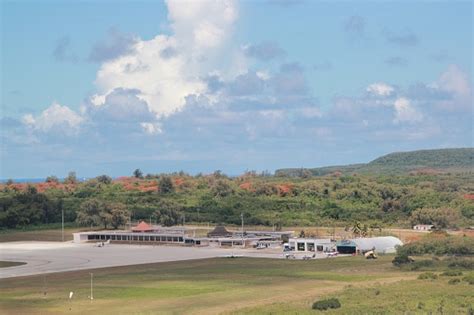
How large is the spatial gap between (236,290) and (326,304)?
50.7 feet

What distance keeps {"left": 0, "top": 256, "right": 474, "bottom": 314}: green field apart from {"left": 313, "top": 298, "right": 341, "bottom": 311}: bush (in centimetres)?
73

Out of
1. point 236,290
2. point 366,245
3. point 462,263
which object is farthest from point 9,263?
point 462,263

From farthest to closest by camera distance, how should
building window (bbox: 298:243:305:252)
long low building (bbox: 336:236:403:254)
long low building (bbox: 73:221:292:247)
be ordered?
long low building (bbox: 73:221:292:247)
building window (bbox: 298:243:305:252)
long low building (bbox: 336:236:403:254)

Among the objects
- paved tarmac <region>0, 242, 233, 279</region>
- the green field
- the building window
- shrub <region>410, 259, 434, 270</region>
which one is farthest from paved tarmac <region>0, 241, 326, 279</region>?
shrub <region>410, 259, 434, 270</region>

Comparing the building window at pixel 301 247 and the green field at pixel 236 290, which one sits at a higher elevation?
the building window at pixel 301 247

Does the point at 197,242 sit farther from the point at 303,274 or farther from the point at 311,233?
the point at 303,274

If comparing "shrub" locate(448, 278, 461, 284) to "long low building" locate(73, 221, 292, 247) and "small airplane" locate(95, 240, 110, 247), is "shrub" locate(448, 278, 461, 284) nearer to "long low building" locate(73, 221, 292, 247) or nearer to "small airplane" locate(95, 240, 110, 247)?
"long low building" locate(73, 221, 292, 247)

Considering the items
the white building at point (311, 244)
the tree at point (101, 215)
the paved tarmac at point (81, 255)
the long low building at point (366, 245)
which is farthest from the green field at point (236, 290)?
the tree at point (101, 215)

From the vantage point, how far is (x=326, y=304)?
70.8 m

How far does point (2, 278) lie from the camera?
99.8 metres

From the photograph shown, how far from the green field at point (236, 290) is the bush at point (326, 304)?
2.41 feet

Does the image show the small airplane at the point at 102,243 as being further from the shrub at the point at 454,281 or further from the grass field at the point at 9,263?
the shrub at the point at 454,281

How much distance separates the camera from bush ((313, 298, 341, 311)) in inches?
2771

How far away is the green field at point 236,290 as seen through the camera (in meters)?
72.5
